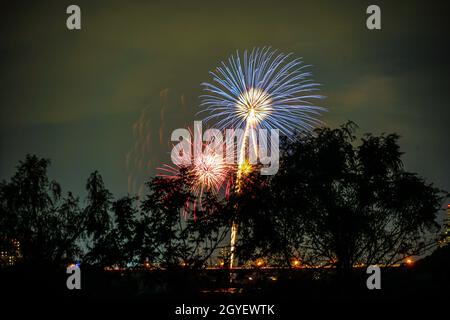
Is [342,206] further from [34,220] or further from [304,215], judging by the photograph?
[34,220]

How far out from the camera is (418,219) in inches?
765

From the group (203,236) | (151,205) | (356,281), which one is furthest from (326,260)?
(151,205)

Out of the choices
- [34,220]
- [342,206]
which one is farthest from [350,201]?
[34,220]

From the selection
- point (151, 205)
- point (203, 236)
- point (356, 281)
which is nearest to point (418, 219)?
point (356, 281)

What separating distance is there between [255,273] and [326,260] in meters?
2.32

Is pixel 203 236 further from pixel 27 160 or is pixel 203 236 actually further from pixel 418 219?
pixel 27 160

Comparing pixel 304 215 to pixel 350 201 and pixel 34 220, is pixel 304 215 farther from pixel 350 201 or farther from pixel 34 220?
pixel 34 220

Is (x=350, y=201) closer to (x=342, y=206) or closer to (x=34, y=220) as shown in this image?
(x=342, y=206)

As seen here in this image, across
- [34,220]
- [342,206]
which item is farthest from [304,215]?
[34,220]

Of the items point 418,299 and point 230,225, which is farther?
point 230,225
